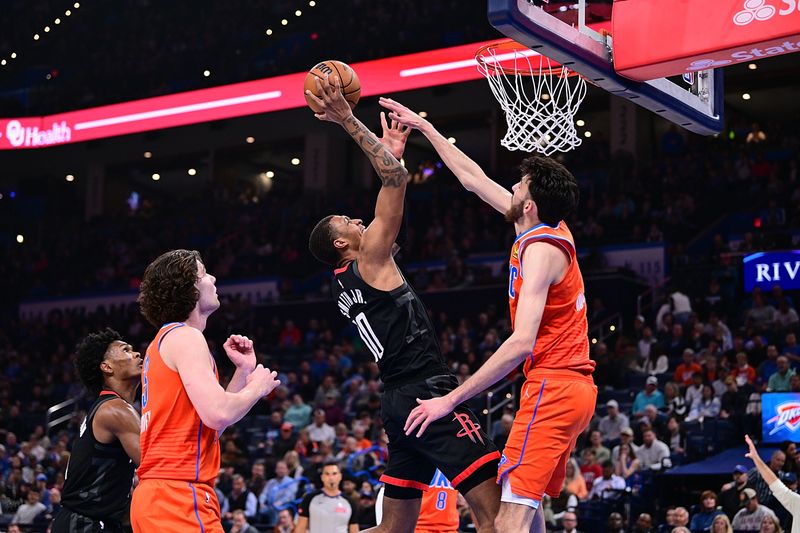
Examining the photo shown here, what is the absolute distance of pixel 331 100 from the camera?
5.40 meters

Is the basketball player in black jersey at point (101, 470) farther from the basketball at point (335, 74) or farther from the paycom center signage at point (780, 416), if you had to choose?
the paycom center signage at point (780, 416)

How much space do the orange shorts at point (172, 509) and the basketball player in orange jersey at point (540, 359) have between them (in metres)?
1.12

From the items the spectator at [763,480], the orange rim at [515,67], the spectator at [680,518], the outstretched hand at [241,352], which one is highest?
the orange rim at [515,67]

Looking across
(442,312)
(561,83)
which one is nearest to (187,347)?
(561,83)

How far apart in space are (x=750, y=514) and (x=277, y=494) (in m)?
6.06

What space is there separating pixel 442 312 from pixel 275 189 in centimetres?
1017

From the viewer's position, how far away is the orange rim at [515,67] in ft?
23.0

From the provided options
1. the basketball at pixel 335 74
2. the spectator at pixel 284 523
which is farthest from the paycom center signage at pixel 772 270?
the basketball at pixel 335 74

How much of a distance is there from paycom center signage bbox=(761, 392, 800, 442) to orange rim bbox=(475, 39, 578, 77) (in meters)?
6.53

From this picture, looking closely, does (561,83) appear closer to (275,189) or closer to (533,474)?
(533,474)

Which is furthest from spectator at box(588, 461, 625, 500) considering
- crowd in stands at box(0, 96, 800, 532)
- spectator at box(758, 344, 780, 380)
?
spectator at box(758, 344, 780, 380)

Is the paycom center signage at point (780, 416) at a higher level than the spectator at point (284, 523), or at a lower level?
higher

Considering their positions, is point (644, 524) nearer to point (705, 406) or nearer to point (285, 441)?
point (705, 406)

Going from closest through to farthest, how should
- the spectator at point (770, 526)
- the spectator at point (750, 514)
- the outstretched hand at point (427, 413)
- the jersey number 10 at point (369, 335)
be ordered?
1. the outstretched hand at point (427, 413)
2. the jersey number 10 at point (369, 335)
3. the spectator at point (770, 526)
4. the spectator at point (750, 514)
